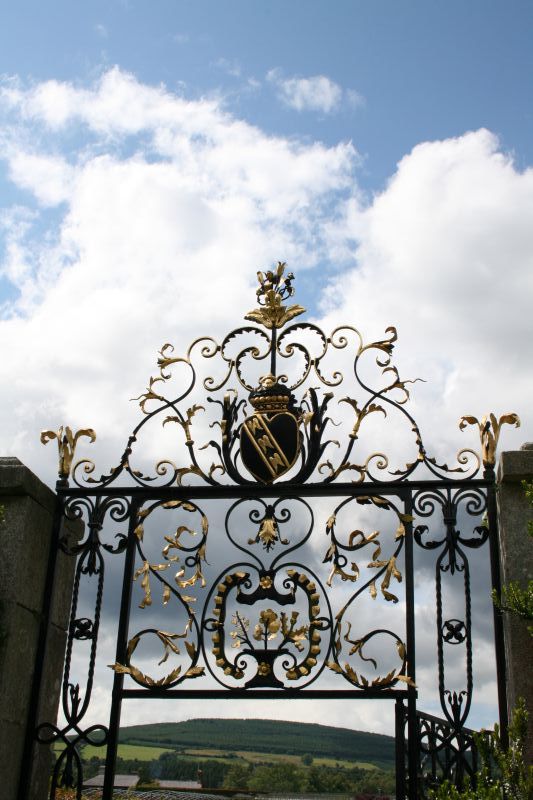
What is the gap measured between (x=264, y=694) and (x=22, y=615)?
165 centimetres

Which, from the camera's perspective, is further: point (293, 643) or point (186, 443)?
point (186, 443)

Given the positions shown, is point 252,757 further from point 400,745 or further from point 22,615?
point 22,615

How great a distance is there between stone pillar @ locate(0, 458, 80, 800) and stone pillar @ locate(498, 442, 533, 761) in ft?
9.99

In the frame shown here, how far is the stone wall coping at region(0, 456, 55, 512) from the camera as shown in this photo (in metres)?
6.02

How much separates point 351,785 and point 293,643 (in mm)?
3132

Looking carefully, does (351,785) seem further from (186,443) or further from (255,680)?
(186,443)

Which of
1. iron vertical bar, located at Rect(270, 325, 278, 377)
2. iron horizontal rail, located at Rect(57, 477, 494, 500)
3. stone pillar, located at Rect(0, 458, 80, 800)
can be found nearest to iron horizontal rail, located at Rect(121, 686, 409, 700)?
stone pillar, located at Rect(0, 458, 80, 800)

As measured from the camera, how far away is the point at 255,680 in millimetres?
5859

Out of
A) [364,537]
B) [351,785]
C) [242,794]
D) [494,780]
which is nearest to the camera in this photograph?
[494,780]

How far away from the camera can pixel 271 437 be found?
632 centimetres

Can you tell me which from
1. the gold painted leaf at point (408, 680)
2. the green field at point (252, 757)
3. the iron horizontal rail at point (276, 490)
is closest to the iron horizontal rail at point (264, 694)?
the gold painted leaf at point (408, 680)

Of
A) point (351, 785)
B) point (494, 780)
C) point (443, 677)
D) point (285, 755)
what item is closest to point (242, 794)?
point (351, 785)

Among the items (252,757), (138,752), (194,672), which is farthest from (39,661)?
(138,752)

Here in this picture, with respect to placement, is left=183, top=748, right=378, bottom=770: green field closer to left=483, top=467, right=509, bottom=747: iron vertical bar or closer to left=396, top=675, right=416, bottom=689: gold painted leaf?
left=396, top=675, right=416, bottom=689: gold painted leaf
